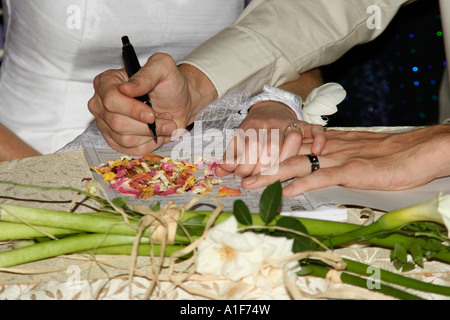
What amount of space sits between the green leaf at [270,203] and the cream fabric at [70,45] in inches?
25.7

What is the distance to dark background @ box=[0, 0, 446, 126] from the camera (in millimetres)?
1697

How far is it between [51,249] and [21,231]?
0.04 m

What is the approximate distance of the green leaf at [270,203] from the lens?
46 centimetres

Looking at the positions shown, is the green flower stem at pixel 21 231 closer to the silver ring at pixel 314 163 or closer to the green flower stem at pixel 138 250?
the green flower stem at pixel 138 250

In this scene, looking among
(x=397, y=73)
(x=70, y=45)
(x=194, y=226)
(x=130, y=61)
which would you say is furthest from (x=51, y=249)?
(x=397, y=73)

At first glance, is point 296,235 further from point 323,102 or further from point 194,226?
point 323,102

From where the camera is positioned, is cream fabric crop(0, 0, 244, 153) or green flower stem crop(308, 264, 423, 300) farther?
cream fabric crop(0, 0, 244, 153)

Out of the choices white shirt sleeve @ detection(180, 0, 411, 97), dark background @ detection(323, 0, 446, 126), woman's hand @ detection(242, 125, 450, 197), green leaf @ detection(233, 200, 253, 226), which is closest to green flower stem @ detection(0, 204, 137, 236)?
green leaf @ detection(233, 200, 253, 226)

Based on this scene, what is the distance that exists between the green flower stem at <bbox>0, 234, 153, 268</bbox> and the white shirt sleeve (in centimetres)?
49

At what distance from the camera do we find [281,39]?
967 mm

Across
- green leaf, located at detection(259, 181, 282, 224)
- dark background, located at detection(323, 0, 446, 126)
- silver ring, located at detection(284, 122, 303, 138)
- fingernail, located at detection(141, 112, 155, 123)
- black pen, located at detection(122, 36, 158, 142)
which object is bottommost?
dark background, located at detection(323, 0, 446, 126)

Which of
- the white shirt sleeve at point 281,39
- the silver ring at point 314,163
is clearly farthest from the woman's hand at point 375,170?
the white shirt sleeve at point 281,39

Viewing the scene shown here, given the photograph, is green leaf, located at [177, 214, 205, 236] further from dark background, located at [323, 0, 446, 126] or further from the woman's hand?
dark background, located at [323, 0, 446, 126]

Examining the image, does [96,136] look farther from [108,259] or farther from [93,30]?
[108,259]
